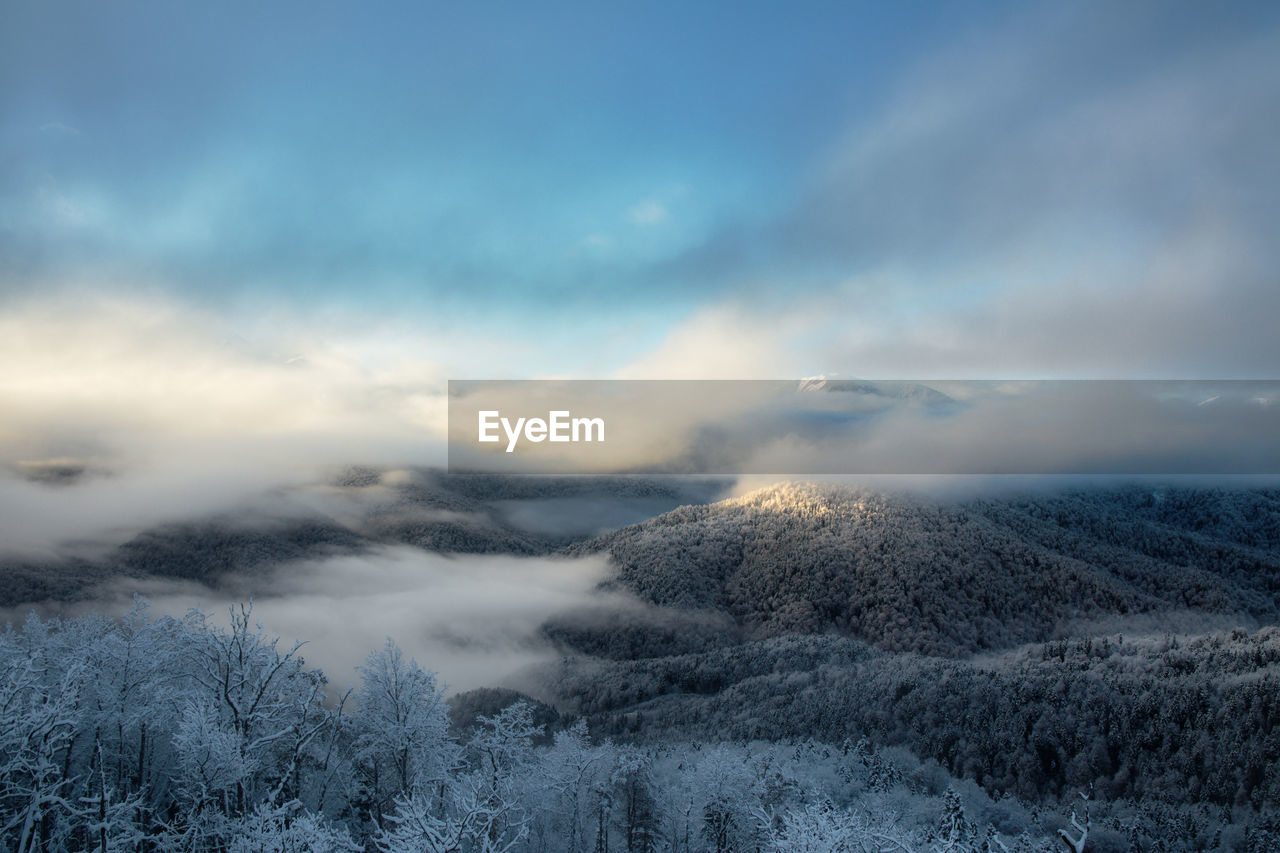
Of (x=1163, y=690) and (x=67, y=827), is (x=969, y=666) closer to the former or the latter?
(x=1163, y=690)

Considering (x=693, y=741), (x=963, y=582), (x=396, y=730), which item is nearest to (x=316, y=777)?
(x=396, y=730)

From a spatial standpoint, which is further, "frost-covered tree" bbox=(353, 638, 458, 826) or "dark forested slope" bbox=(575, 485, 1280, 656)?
"dark forested slope" bbox=(575, 485, 1280, 656)

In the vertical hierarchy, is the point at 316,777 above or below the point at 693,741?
above

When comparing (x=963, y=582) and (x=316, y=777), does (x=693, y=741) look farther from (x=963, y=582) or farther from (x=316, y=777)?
(x=963, y=582)

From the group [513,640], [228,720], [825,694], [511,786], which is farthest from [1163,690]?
[513,640]

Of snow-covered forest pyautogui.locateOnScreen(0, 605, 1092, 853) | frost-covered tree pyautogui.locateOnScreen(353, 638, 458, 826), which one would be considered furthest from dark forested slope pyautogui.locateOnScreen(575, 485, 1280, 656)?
frost-covered tree pyautogui.locateOnScreen(353, 638, 458, 826)

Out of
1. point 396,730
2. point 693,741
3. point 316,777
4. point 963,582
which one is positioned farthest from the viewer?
point 963,582

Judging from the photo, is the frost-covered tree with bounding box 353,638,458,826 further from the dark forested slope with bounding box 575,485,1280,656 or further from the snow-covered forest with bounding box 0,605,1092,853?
the dark forested slope with bounding box 575,485,1280,656

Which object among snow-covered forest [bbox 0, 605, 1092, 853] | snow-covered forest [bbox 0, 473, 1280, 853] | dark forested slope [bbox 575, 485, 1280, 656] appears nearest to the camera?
snow-covered forest [bbox 0, 605, 1092, 853]

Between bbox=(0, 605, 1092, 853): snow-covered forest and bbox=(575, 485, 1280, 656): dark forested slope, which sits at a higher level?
bbox=(0, 605, 1092, 853): snow-covered forest

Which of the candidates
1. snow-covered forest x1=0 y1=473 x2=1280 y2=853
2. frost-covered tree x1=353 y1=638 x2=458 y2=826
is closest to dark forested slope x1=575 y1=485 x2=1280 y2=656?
snow-covered forest x1=0 y1=473 x2=1280 y2=853

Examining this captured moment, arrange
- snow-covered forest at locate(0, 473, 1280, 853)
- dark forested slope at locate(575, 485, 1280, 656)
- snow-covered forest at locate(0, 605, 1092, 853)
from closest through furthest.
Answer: snow-covered forest at locate(0, 605, 1092, 853), snow-covered forest at locate(0, 473, 1280, 853), dark forested slope at locate(575, 485, 1280, 656)
